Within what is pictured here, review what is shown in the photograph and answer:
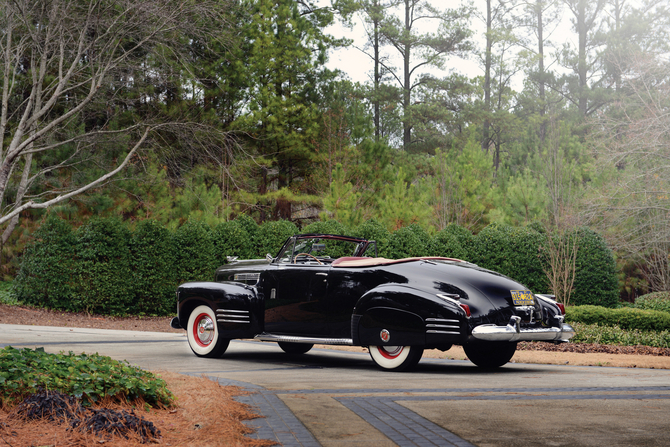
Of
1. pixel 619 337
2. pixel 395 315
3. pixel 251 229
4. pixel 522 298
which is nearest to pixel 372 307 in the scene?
pixel 395 315

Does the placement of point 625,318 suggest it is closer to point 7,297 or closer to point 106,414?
point 106,414

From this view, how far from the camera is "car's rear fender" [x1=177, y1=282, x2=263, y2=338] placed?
9586mm

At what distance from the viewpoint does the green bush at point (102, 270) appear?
1792 centimetres

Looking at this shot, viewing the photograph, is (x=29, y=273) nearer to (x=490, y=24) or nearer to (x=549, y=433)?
(x=549, y=433)

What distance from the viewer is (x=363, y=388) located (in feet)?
22.6

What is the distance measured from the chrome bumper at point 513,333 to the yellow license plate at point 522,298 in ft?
0.88

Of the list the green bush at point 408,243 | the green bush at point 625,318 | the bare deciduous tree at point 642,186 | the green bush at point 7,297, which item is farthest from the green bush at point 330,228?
the green bush at point 7,297

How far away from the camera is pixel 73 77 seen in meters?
19.3

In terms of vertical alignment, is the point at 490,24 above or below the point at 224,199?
above

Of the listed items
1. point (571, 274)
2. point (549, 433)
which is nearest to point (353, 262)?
point (549, 433)

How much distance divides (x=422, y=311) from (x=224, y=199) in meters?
17.8

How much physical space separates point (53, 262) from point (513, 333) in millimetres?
13748

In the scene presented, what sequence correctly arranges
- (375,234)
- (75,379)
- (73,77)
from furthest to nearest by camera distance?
(73,77) < (375,234) < (75,379)

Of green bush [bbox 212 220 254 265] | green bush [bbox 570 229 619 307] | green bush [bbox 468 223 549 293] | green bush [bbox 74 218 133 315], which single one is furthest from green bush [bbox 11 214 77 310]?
green bush [bbox 570 229 619 307]
